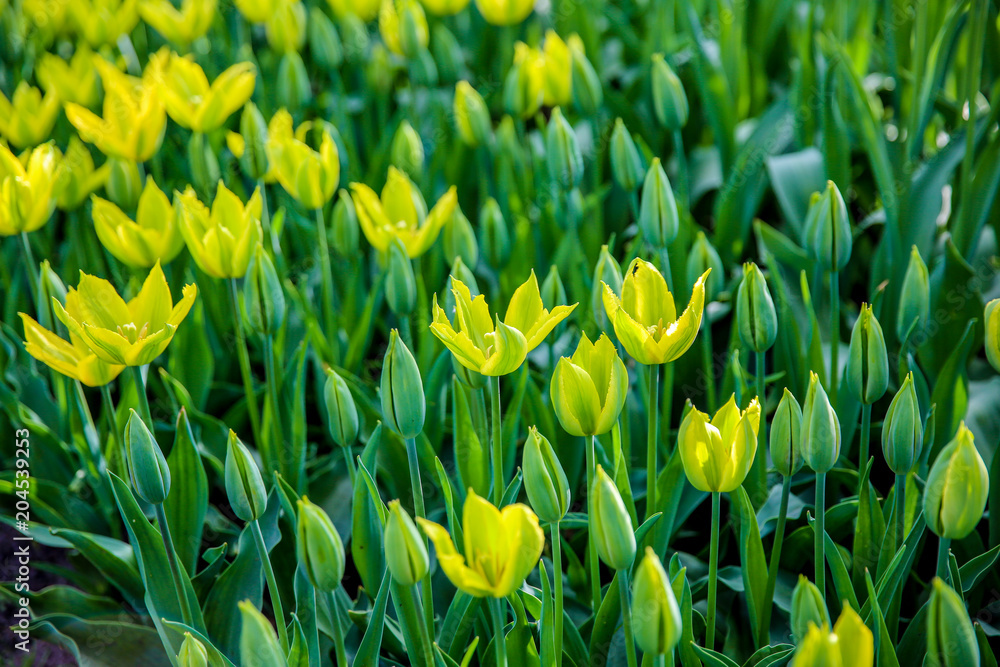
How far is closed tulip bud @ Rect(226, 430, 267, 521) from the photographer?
39.0 inches

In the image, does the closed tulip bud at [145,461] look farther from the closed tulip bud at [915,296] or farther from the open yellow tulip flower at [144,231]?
the closed tulip bud at [915,296]

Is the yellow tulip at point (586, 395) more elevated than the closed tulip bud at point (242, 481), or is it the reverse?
the yellow tulip at point (586, 395)

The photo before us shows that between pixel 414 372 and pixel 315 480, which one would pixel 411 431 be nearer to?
pixel 414 372

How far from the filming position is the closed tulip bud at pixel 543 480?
879mm

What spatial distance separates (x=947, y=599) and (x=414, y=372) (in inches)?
21.7

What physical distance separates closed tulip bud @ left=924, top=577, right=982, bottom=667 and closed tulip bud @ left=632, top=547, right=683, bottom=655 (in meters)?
0.22

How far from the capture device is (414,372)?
1.00m

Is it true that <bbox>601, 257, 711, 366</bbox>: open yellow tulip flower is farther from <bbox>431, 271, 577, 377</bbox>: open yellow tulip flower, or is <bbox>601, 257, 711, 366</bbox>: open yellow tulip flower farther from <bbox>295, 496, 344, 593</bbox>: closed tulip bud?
<bbox>295, 496, 344, 593</bbox>: closed tulip bud

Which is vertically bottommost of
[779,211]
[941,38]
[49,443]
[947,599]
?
[49,443]

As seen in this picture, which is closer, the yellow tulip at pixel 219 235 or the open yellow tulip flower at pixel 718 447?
the open yellow tulip flower at pixel 718 447

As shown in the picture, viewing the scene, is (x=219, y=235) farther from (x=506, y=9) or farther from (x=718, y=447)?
(x=506, y=9)

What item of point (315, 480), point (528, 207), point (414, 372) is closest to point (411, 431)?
point (414, 372)

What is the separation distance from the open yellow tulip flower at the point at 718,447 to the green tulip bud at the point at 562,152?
765 mm

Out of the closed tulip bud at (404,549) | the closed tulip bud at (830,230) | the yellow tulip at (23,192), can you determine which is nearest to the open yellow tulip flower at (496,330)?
the closed tulip bud at (404,549)
